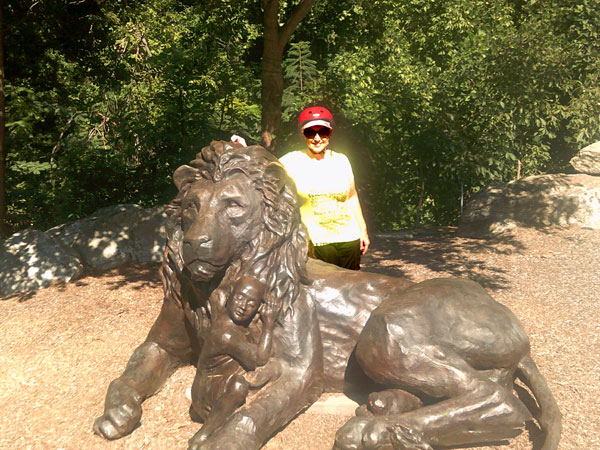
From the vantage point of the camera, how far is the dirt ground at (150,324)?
345cm

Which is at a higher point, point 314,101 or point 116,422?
point 314,101

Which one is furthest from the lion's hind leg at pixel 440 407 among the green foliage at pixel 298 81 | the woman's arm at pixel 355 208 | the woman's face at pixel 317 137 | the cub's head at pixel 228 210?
the green foliage at pixel 298 81

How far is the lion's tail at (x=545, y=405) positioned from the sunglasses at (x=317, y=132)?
1.97 meters

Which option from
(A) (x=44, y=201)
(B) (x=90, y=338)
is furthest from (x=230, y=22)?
(B) (x=90, y=338)

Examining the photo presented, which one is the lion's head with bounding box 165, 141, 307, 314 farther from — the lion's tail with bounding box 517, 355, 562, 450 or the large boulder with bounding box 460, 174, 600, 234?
the large boulder with bounding box 460, 174, 600, 234

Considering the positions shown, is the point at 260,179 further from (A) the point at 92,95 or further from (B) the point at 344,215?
(A) the point at 92,95

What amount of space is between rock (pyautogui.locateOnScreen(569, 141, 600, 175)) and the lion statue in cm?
739

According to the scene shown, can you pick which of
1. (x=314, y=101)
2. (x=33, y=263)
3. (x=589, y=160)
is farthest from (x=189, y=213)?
(x=589, y=160)

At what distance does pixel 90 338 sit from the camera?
5.18 metres

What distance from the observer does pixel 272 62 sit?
7887 mm

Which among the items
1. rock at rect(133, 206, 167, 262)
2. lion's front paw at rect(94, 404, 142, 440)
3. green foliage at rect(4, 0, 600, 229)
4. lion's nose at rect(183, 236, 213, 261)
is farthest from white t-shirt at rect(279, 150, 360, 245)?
green foliage at rect(4, 0, 600, 229)

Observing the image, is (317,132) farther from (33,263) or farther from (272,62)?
(33,263)

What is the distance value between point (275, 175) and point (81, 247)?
5090mm

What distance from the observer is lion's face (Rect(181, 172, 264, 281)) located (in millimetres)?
2992
